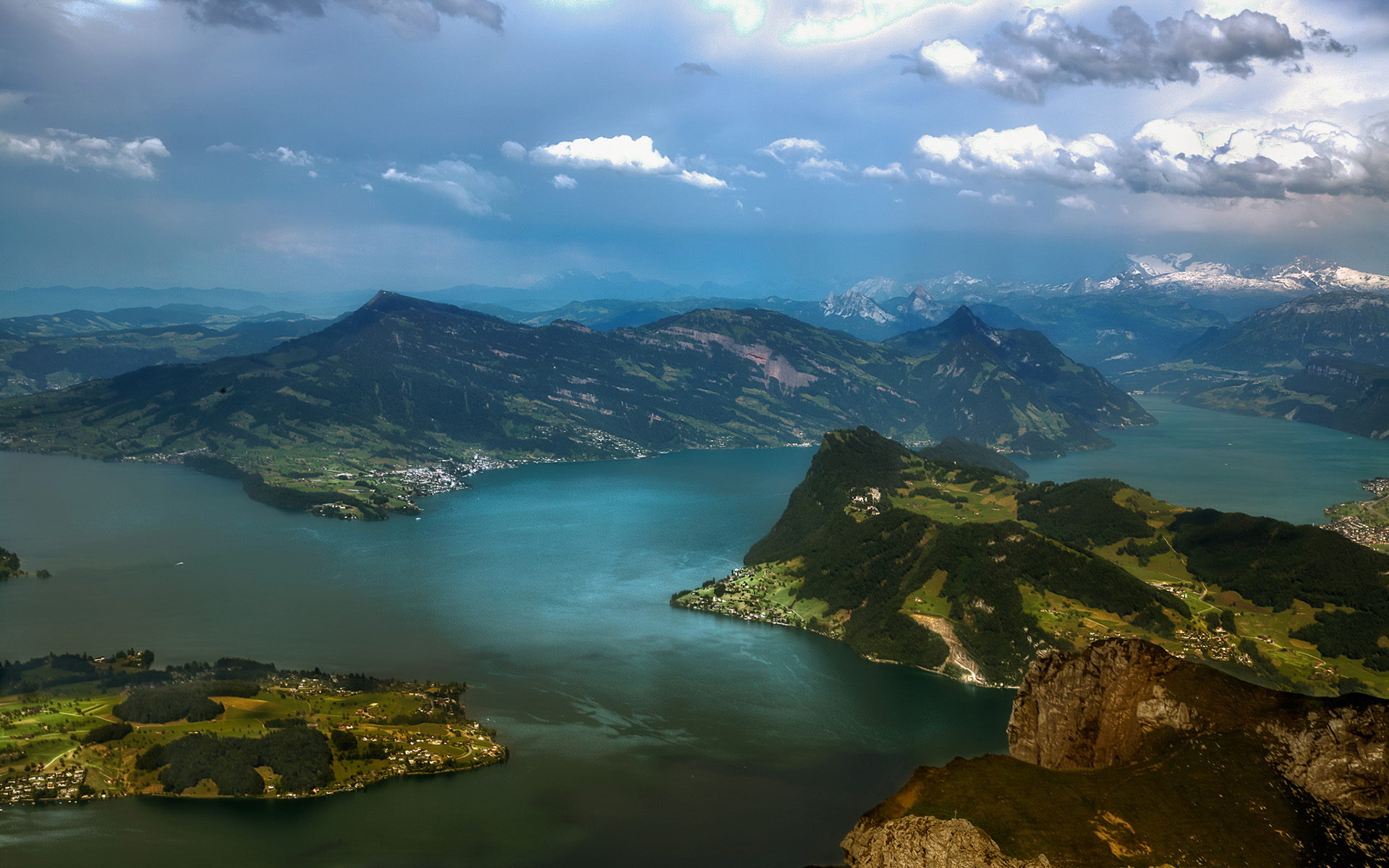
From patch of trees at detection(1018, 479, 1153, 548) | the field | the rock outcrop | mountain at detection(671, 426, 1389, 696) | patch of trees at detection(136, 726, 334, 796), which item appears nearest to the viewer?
the rock outcrop

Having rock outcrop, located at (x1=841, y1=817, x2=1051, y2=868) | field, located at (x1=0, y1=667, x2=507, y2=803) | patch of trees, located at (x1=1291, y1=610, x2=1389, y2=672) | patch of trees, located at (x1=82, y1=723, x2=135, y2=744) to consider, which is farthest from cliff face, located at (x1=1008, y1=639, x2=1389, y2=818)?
Result: patch of trees, located at (x1=82, y1=723, x2=135, y2=744)

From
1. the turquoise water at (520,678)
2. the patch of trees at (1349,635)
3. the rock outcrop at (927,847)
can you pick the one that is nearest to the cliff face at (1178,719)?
the rock outcrop at (927,847)

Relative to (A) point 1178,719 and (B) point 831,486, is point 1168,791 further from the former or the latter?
(B) point 831,486

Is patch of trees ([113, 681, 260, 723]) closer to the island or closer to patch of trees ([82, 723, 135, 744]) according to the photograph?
the island

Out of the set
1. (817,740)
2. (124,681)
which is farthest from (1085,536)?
(124,681)

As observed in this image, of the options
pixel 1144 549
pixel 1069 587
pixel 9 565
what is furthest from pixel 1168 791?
pixel 9 565

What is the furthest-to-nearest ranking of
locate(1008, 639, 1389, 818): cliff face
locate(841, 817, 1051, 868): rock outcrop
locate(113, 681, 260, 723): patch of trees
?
locate(113, 681, 260, 723): patch of trees
locate(1008, 639, 1389, 818): cliff face
locate(841, 817, 1051, 868): rock outcrop

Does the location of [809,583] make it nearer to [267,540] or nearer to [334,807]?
[334,807]
